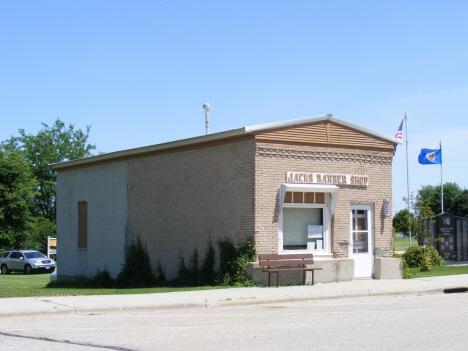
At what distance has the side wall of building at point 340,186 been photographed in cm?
1677

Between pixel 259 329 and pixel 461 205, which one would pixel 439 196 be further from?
pixel 259 329

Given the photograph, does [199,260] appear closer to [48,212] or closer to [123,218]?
[123,218]

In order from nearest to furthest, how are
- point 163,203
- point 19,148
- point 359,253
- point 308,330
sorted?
point 308,330 → point 359,253 → point 163,203 → point 19,148

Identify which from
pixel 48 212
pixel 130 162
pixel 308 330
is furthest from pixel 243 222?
pixel 48 212

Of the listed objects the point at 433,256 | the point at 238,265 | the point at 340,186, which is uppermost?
the point at 340,186

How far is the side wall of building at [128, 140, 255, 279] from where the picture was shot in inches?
675

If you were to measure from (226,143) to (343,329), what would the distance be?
9410mm

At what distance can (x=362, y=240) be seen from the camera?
1864cm

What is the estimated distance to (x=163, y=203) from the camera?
2009cm

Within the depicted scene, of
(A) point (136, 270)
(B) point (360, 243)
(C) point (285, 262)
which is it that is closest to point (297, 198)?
(C) point (285, 262)

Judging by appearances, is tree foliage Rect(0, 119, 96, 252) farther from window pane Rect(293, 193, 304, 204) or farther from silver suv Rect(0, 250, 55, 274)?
window pane Rect(293, 193, 304, 204)

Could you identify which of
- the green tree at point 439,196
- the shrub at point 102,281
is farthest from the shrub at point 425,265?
the green tree at point 439,196

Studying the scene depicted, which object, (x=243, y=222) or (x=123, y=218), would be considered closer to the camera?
(x=243, y=222)

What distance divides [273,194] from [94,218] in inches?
371
